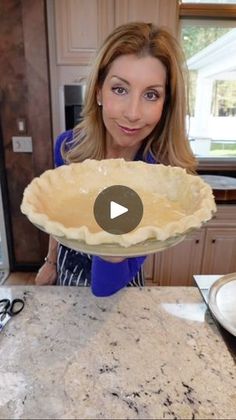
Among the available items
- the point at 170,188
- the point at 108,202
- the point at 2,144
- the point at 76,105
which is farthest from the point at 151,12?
the point at 108,202

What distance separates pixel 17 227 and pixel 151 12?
66.6 inches

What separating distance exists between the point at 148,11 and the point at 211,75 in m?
0.63

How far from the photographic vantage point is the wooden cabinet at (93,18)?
1882 mm

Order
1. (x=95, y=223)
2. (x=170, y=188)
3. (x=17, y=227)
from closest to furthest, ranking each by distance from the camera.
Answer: (x=95, y=223) → (x=170, y=188) → (x=17, y=227)

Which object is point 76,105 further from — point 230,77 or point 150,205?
point 150,205

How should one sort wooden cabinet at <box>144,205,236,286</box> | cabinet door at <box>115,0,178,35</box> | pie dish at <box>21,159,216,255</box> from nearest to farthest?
pie dish at <box>21,159,216,255</box>
cabinet door at <box>115,0,178,35</box>
wooden cabinet at <box>144,205,236,286</box>

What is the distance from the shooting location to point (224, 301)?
760mm

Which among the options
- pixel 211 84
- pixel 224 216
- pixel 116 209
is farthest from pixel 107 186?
pixel 211 84

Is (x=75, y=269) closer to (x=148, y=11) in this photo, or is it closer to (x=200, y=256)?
(x=200, y=256)

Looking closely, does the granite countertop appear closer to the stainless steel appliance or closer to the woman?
the woman

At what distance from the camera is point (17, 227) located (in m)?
2.43

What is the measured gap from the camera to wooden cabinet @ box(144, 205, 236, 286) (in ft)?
6.63

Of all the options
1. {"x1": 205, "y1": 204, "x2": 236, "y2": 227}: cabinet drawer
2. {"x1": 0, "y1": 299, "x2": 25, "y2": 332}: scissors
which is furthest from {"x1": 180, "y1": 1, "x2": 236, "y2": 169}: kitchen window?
{"x1": 0, "y1": 299, "x2": 25, "y2": 332}: scissors
